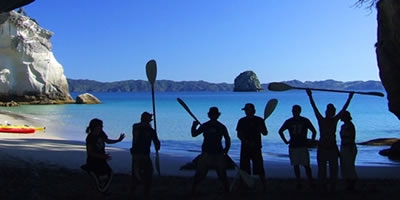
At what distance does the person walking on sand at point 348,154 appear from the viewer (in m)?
7.94

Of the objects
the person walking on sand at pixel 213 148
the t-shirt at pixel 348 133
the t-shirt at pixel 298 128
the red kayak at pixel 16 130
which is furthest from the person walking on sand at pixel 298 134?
the red kayak at pixel 16 130

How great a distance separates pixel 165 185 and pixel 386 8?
706cm

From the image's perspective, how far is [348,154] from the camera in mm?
8016

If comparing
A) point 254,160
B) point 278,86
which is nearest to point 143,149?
point 254,160

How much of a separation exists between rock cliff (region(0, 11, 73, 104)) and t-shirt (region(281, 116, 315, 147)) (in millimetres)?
56961

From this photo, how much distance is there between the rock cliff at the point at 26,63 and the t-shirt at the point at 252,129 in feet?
186

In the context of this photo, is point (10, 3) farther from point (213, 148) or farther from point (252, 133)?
point (252, 133)

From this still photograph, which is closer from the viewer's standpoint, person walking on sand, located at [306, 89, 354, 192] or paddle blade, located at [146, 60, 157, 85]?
person walking on sand, located at [306, 89, 354, 192]

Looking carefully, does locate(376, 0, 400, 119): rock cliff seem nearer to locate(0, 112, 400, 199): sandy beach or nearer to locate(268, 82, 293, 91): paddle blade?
locate(0, 112, 400, 199): sandy beach

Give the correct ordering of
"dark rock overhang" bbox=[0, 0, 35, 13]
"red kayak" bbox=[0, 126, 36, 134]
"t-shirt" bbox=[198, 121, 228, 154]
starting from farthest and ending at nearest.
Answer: "red kayak" bbox=[0, 126, 36, 134]
"t-shirt" bbox=[198, 121, 228, 154]
"dark rock overhang" bbox=[0, 0, 35, 13]

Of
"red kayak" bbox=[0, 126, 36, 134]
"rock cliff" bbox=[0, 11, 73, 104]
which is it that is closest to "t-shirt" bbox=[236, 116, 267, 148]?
"red kayak" bbox=[0, 126, 36, 134]

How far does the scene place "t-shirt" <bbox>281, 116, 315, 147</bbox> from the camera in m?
7.76

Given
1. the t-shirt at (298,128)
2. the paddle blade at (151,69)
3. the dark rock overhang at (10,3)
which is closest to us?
the dark rock overhang at (10,3)

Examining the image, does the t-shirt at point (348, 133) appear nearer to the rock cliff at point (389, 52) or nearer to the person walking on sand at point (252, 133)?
the person walking on sand at point (252, 133)
